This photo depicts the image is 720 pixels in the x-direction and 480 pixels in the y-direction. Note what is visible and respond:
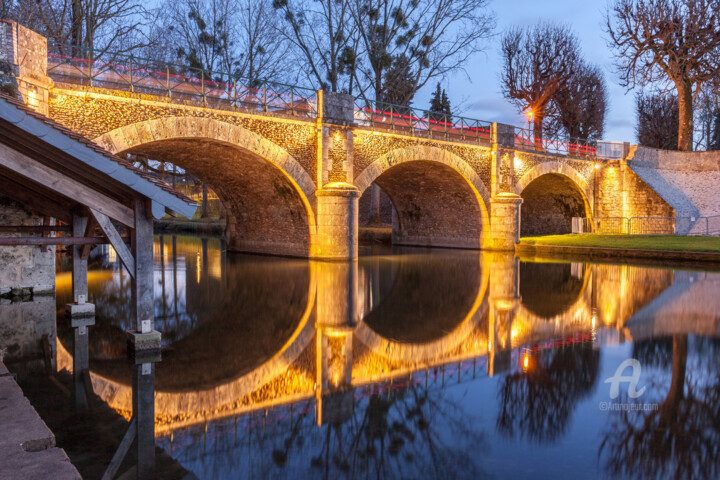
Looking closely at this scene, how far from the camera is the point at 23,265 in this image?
8680 millimetres

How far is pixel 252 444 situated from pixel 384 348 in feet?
8.82

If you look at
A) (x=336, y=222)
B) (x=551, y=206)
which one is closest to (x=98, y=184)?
(x=336, y=222)

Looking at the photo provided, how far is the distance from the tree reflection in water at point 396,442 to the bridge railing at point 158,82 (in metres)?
9.65

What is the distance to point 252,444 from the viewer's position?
11.4 feet

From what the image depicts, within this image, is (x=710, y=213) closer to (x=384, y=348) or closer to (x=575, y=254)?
(x=575, y=254)

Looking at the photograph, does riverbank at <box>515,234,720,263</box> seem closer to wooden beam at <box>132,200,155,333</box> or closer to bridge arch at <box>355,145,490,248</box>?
bridge arch at <box>355,145,490,248</box>

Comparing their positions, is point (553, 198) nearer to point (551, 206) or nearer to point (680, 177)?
point (551, 206)

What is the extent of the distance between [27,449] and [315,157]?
12972 mm

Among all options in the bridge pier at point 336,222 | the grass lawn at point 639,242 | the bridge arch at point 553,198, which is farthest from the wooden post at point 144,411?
the bridge arch at point 553,198

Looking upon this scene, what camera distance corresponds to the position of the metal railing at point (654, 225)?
24000 mm

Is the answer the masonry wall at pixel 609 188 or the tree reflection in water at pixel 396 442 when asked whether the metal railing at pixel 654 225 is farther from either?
the tree reflection in water at pixel 396 442

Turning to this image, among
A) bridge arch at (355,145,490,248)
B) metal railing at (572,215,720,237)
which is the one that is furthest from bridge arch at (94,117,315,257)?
metal railing at (572,215,720,237)

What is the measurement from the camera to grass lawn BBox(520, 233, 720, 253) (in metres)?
16.5

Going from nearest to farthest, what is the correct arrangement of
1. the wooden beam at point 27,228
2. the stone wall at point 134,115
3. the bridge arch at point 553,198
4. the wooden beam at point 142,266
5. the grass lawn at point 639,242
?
the wooden beam at point 142,266 → the wooden beam at point 27,228 → the stone wall at point 134,115 → the grass lawn at point 639,242 → the bridge arch at point 553,198
